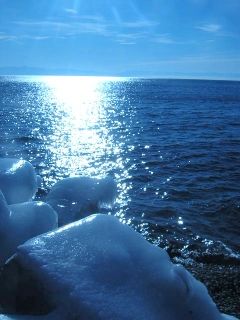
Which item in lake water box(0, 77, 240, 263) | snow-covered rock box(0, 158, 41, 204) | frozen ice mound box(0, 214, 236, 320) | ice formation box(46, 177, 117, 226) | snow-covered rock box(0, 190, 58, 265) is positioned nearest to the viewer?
frozen ice mound box(0, 214, 236, 320)

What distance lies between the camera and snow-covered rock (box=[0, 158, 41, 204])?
402 inches

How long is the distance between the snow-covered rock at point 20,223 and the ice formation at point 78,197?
191 centimetres

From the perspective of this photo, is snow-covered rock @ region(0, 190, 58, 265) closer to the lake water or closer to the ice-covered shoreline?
the ice-covered shoreline

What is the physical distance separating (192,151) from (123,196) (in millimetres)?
9714

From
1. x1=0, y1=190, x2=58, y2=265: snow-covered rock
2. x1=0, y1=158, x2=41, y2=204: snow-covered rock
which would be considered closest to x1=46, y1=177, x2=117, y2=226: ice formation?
x1=0, y1=158, x2=41, y2=204: snow-covered rock

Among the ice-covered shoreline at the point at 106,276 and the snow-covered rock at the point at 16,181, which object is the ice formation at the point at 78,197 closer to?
the snow-covered rock at the point at 16,181

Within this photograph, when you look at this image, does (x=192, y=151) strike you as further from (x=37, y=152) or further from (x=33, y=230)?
(x=33, y=230)

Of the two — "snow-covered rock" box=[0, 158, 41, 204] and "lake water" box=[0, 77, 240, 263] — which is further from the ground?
"snow-covered rock" box=[0, 158, 41, 204]

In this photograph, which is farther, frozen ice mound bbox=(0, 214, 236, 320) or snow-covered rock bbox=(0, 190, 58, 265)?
snow-covered rock bbox=(0, 190, 58, 265)

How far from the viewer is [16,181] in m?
10.5

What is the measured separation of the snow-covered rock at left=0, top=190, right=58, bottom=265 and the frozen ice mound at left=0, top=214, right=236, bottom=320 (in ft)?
6.40

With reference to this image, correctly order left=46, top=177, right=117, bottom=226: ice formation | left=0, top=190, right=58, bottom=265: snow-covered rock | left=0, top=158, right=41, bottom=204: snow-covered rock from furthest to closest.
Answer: left=46, top=177, right=117, bottom=226: ice formation → left=0, top=158, right=41, bottom=204: snow-covered rock → left=0, top=190, right=58, bottom=265: snow-covered rock

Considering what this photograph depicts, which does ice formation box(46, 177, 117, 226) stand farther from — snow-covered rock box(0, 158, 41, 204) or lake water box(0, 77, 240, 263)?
lake water box(0, 77, 240, 263)

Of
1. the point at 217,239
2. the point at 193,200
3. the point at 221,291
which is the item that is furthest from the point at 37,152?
the point at 221,291
